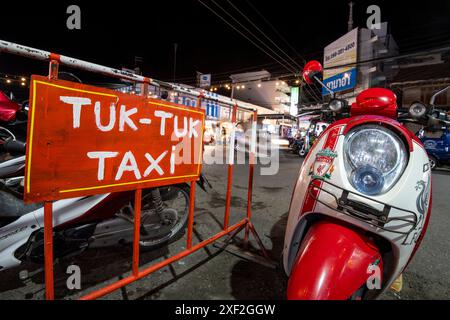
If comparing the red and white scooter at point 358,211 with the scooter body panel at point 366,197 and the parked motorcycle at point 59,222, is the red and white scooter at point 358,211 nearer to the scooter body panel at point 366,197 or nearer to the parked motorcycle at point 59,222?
the scooter body panel at point 366,197

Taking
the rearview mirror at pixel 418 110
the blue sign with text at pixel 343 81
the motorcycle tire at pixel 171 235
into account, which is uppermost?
the blue sign with text at pixel 343 81

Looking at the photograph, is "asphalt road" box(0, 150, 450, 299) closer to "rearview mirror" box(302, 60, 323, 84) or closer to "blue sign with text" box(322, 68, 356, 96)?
"rearview mirror" box(302, 60, 323, 84)

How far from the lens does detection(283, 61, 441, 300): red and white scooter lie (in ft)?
3.82

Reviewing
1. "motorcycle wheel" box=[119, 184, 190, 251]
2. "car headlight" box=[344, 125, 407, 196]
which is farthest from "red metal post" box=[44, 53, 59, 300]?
"car headlight" box=[344, 125, 407, 196]

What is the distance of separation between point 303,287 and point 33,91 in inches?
63.7

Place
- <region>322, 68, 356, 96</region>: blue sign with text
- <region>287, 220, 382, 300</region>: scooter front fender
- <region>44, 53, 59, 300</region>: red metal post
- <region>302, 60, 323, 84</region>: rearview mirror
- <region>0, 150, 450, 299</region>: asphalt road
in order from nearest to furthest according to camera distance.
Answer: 1. <region>287, 220, 382, 300</region>: scooter front fender
2. <region>44, 53, 59, 300</region>: red metal post
3. <region>0, 150, 450, 299</region>: asphalt road
4. <region>302, 60, 323, 84</region>: rearview mirror
5. <region>322, 68, 356, 96</region>: blue sign with text

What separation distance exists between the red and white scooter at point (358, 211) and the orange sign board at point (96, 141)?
105 cm

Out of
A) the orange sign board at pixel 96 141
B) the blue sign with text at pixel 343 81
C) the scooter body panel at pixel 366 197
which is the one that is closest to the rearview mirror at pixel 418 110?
the scooter body panel at pixel 366 197

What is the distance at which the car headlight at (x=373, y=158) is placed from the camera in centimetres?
132

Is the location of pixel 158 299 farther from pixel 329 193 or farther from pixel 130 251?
pixel 329 193

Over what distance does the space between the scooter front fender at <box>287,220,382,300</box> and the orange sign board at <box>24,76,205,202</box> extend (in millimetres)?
1164

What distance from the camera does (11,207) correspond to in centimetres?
201
